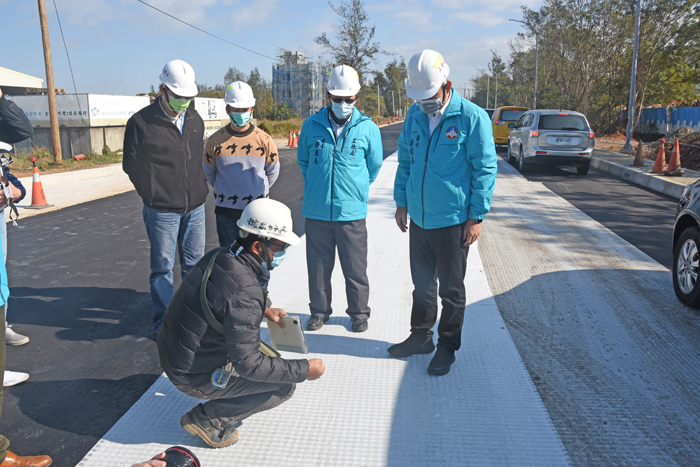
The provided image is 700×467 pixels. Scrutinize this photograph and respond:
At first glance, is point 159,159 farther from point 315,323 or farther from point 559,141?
point 559,141

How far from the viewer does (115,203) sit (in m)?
10.3

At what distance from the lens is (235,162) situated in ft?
13.9

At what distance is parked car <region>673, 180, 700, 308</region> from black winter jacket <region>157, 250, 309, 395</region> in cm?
366

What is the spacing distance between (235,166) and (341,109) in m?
1.04

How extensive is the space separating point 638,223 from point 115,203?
31.5 ft

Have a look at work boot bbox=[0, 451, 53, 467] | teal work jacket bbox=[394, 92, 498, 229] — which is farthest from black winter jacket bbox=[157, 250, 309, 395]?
teal work jacket bbox=[394, 92, 498, 229]

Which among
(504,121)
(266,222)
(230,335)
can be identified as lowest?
(230,335)

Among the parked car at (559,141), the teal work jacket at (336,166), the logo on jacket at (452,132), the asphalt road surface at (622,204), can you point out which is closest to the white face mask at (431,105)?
the logo on jacket at (452,132)

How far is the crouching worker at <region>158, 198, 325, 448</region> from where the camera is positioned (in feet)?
7.62

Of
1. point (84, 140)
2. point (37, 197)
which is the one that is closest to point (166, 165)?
point (37, 197)

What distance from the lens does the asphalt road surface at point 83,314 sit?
2.99 meters

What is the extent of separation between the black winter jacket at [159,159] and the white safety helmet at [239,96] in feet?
1.37

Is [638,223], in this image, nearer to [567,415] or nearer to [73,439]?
[567,415]

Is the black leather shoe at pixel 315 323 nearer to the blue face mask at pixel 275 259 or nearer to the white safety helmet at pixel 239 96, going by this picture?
the blue face mask at pixel 275 259
